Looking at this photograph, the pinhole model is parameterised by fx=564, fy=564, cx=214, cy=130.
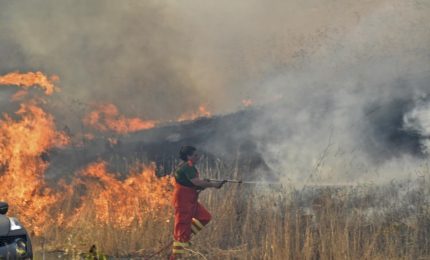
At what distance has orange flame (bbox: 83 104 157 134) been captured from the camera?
16.8m

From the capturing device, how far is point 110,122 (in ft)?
56.2

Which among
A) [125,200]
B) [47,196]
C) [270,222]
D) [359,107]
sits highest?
[359,107]

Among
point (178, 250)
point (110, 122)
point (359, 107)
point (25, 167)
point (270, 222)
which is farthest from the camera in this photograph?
point (110, 122)

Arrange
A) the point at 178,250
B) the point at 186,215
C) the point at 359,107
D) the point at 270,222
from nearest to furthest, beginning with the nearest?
1. the point at 178,250
2. the point at 186,215
3. the point at 270,222
4. the point at 359,107

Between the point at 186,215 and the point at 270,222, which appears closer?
the point at 186,215

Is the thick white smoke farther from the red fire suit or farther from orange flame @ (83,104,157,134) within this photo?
orange flame @ (83,104,157,134)

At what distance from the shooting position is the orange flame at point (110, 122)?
16766mm

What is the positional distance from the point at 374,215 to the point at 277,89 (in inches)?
335

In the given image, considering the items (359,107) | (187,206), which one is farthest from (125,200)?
(359,107)

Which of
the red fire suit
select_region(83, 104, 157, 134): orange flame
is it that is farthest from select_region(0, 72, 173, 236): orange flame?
select_region(83, 104, 157, 134): orange flame

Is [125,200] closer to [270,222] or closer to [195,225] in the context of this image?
[195,225]

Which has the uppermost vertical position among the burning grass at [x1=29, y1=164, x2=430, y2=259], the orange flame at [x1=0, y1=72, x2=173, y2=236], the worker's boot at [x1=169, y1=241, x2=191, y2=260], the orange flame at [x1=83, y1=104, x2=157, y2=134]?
the orange flame at [x1=83, y1=104, x2=157, y2=134]

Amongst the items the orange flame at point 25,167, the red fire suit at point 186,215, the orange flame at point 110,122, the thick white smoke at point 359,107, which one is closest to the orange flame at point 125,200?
the orange flame at point 25,167

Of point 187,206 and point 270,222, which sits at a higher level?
point 187,206
